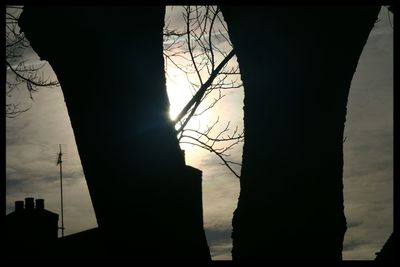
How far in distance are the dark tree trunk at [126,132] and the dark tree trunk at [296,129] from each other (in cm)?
32

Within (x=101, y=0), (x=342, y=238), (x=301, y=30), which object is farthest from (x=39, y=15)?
(x=342, y=238)

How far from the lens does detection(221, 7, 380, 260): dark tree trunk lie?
233cm

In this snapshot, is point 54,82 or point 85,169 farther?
point 54,82

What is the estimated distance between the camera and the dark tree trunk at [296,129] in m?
2.33

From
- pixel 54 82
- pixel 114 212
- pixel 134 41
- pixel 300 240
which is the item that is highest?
pixel 54 82

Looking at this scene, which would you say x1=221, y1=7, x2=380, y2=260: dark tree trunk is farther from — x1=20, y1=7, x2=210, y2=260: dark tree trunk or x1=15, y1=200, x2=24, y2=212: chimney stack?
x1=15, y1=200, x2=24, y2=212: chimney stack

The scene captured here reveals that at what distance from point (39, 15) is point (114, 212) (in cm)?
100

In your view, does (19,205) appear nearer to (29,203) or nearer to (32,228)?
(29,203)

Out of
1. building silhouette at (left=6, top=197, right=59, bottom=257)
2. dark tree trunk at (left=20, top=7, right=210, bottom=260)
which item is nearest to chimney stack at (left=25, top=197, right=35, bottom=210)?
building silhouette at (left=6, top=197, right=59, bottom=257)

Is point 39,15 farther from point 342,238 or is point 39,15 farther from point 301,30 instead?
point 342,238

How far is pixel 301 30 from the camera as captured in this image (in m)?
2.41

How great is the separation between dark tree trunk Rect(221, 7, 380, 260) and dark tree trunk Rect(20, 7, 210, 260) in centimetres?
32

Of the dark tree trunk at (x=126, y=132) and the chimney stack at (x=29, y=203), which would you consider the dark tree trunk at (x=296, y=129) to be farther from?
the chimney stack at (x=29, y=203)

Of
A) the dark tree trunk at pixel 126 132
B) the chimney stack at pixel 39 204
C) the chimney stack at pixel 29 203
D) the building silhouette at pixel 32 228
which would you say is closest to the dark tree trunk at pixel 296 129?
the dark tree trunk at pixel 126 132
